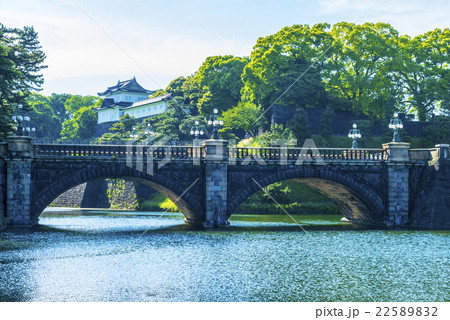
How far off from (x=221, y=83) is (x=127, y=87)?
39863 millimetres

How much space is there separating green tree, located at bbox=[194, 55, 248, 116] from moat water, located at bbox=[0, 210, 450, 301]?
4435cm

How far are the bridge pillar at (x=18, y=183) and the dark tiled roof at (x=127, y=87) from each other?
79.9 meters

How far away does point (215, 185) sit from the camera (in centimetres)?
3738

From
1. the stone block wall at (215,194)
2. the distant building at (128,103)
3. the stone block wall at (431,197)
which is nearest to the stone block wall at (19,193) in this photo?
the stone block wall at (215,194)

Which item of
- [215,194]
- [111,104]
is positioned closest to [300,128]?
[215,194]

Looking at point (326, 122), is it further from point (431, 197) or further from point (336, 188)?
point (431, 197)

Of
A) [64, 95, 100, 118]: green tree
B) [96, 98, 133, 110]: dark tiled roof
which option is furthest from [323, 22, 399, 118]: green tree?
[64, 95, 100, 118]: green tree

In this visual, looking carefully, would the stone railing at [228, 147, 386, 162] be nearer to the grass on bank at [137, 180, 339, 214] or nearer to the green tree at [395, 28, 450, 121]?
the grass on bank at [137, 180, 339, 214]

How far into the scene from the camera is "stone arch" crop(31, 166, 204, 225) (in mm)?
35438

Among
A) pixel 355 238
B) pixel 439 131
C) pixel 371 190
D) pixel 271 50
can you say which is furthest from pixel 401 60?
pixel 355 238

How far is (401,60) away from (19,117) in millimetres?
50016

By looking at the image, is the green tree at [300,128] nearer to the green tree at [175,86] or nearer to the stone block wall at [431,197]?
the stone block wall at [431,197]

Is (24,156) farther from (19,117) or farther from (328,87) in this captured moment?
(328,87)

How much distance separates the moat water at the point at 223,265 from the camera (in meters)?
17.7
